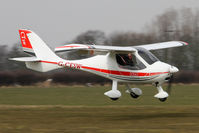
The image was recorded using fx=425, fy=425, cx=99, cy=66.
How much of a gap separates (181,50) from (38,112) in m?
37.5

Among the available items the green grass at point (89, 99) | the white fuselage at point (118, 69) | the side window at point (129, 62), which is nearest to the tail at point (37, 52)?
the white fuselage at point (118, 69)

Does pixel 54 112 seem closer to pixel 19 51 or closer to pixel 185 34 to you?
pixel 19 51

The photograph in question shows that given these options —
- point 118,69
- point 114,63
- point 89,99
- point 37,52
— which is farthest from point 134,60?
point 89,99

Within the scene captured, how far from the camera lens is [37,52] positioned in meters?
22.1

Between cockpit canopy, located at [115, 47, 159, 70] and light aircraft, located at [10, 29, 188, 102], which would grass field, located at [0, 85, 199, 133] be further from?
cockpit canopy, located at [115, 47, 159, 70]

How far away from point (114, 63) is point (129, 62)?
2.57 ft

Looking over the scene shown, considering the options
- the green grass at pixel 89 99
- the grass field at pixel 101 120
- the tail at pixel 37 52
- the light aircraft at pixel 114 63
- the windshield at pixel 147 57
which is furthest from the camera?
the green grass at pixel 89 99

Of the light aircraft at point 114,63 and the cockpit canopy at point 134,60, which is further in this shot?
the cockpit canopy at point 134,60

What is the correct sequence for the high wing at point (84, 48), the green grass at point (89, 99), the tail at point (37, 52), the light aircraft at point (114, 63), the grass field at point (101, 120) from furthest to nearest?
1. the green grass at point (89, 99)
2. the tail at point (37, 52)
3. the light aircraft at point (114, 63)
4. the high wing at point (84, 48)
5. the grass field at point (101, 120)

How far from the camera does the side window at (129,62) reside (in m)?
19.3

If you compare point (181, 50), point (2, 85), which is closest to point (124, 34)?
point (181, 50)

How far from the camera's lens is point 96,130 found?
45.7 feet

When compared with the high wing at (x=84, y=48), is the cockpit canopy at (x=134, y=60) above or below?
below

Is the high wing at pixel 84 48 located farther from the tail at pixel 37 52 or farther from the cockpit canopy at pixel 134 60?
the tail at pixel 37 52
